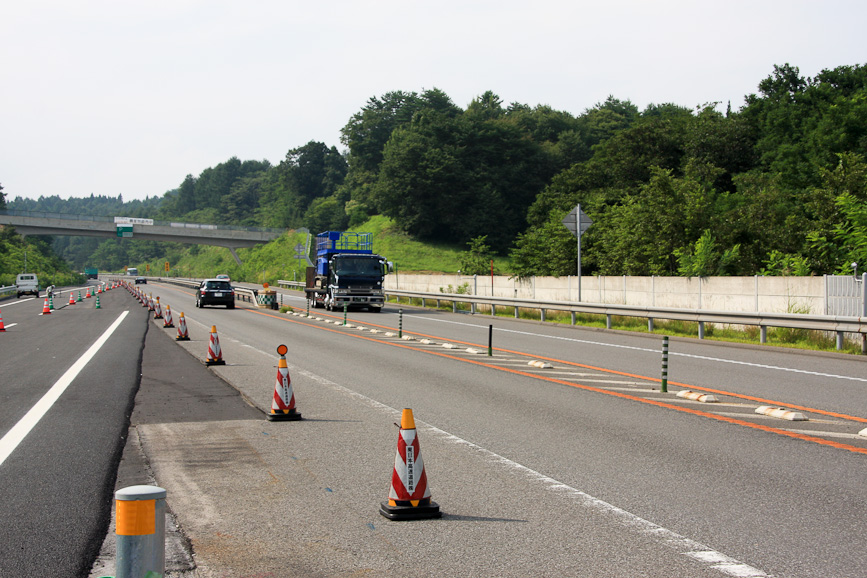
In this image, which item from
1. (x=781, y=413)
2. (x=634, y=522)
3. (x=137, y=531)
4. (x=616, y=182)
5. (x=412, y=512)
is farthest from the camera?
(x=616, y=182)

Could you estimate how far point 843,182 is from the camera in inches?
1335

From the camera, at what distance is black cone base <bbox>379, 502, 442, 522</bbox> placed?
234 inches

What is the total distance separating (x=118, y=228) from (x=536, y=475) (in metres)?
98.4

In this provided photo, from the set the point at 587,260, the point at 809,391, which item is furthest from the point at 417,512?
the point at 587,260

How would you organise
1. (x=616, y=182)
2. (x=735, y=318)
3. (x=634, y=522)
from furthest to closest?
(x=616, y=182) < (x=735, y=318) < (x=634, y=522)

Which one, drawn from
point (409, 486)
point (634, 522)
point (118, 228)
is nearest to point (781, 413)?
point (634, 522)

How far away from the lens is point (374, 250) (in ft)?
345

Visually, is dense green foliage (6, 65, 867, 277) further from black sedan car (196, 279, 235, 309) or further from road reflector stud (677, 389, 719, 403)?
road reflector stud (677, 389, 719, 403)

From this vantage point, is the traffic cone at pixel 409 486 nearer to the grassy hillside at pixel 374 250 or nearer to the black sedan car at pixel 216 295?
the black sedan car at pixel 216 295

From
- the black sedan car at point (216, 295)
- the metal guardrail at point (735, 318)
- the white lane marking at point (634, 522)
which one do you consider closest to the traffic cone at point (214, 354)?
the white lane marking at point (634, 522)

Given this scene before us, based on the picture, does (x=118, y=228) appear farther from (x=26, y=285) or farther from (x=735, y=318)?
(x=735, y=318)

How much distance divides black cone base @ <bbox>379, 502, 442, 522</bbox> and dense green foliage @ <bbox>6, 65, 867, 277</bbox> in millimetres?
24957

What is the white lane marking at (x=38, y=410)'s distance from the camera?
874 centimetres

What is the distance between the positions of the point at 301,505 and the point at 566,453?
3062 mm
